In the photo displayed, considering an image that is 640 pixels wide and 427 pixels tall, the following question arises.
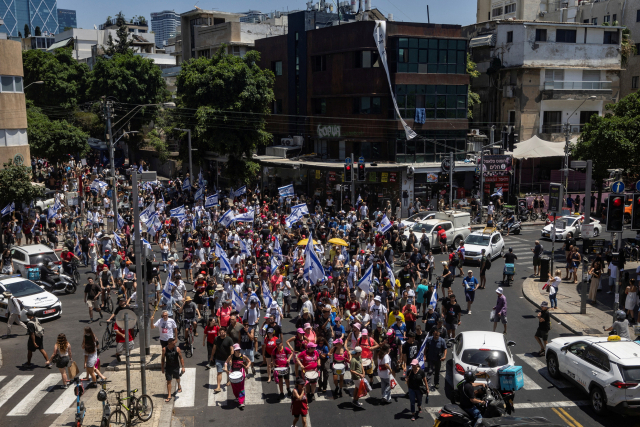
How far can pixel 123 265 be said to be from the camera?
23531 mm

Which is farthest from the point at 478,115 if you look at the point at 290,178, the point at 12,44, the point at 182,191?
the point at 12,44

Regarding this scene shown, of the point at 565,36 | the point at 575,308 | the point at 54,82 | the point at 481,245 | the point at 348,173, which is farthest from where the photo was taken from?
the point at 54,82

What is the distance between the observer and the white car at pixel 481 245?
27219 mm

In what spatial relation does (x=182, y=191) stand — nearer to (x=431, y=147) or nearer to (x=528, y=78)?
(x=431, y=147)

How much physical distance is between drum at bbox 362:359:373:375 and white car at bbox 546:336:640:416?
4.69 meters

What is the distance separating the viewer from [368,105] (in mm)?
43781

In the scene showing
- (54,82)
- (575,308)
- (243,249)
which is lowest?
(575,308)

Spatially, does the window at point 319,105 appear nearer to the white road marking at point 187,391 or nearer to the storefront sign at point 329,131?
the storefront sign at point 329,131

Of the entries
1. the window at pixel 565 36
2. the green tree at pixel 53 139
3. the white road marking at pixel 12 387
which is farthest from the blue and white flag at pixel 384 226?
the green tree at pixel 53 139

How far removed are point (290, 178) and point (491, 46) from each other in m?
21.7

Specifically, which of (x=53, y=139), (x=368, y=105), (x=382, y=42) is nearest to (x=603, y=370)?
(x=368, y=105)

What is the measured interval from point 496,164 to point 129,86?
39.1 m

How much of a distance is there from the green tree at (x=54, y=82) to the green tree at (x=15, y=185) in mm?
37878

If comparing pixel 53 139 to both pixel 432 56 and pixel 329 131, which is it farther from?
pixel 432 56
